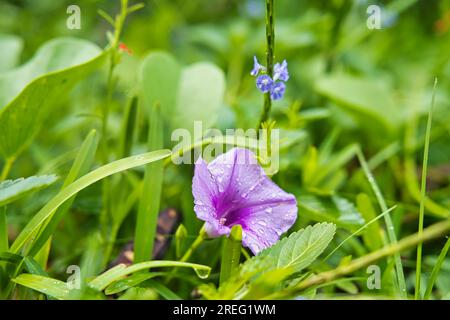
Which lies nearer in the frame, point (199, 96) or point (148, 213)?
point (148, 213)

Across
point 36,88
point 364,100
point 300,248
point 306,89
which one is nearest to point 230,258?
point 300,248

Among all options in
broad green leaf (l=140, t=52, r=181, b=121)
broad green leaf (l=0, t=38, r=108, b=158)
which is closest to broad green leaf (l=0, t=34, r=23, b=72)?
broad green leaf (l=0, t=38, r=108, b=158)

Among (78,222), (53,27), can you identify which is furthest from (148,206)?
(53,27)

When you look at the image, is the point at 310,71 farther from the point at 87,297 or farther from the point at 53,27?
the point at 87,297

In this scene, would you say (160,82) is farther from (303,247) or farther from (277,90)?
(303,247)

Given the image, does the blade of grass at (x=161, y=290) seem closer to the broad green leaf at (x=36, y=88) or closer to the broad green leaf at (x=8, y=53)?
the broad green leaf at (x=36, y=88)

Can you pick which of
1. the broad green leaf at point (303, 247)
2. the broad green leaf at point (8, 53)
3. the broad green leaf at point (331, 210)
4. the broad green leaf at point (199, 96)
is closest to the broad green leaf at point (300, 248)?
the broad green leaf at point (303, 247)
